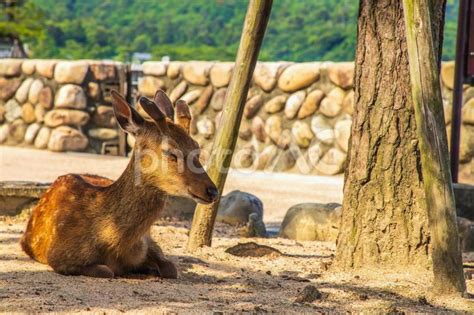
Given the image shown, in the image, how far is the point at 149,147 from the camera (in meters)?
5.71

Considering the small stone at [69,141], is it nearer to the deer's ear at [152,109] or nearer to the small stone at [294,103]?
the small stone at [294,103]

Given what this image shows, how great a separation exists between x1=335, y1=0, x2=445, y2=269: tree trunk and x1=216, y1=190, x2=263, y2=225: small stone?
289 cm

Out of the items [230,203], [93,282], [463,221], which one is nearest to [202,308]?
[93,282]

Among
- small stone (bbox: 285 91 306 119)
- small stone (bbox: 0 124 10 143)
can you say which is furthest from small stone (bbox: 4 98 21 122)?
small stone (bbox: 285 91 306 119)

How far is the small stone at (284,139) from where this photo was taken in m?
13.7

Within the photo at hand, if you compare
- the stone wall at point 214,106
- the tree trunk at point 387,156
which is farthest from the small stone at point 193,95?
the tree trunk at point 387,156

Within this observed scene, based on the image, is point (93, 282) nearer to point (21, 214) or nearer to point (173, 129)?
point (173, 129)

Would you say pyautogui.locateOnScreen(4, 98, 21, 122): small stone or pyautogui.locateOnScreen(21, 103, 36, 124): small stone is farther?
pyautogui.locateOnScreen(4, 98, 21, 122): small stone

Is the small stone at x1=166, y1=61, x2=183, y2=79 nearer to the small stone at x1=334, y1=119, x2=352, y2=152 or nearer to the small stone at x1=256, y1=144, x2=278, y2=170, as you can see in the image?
the small stone at x1=256, y1=144, x2=278, y2=170

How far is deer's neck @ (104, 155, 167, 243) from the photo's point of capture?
5.70 meters

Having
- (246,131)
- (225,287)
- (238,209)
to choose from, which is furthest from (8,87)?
(225,287)

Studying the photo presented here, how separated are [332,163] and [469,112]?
208 cm

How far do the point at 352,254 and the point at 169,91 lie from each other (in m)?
9.01

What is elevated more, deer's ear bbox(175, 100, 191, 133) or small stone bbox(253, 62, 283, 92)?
small stone bbox(253, 62, 283, 92)
